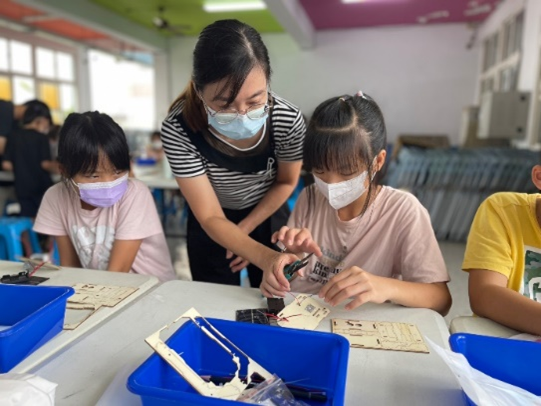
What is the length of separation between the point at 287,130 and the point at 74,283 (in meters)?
0.69

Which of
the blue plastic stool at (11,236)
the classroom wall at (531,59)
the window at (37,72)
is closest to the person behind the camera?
the blue plastic stool at (11,236)

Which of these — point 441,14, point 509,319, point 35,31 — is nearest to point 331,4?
point 441,14

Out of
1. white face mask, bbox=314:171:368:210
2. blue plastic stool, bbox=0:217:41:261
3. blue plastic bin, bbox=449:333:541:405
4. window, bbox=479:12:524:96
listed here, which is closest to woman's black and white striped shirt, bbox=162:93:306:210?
white face mask, bbox=314:171:368:210

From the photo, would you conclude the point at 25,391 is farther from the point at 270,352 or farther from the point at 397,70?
the point at 397,70

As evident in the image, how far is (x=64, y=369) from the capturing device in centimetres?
65

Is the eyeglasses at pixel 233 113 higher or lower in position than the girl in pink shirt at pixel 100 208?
higher

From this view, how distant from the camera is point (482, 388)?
52 centimetres

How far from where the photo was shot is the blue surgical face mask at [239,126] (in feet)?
3.52

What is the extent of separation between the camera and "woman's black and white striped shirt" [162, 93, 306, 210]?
119 cm

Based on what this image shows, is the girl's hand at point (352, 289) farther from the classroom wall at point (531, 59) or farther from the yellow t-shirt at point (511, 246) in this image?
the classroom wall at point (531, 59)

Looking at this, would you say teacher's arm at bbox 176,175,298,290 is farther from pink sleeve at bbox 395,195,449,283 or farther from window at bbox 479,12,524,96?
window at bbox 479,12,524,96

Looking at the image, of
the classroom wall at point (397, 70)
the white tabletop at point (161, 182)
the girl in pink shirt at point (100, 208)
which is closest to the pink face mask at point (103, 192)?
the girl in pink shirt at point (100, 208)

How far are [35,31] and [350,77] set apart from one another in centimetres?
564

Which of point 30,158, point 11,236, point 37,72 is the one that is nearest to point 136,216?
point 11,236
